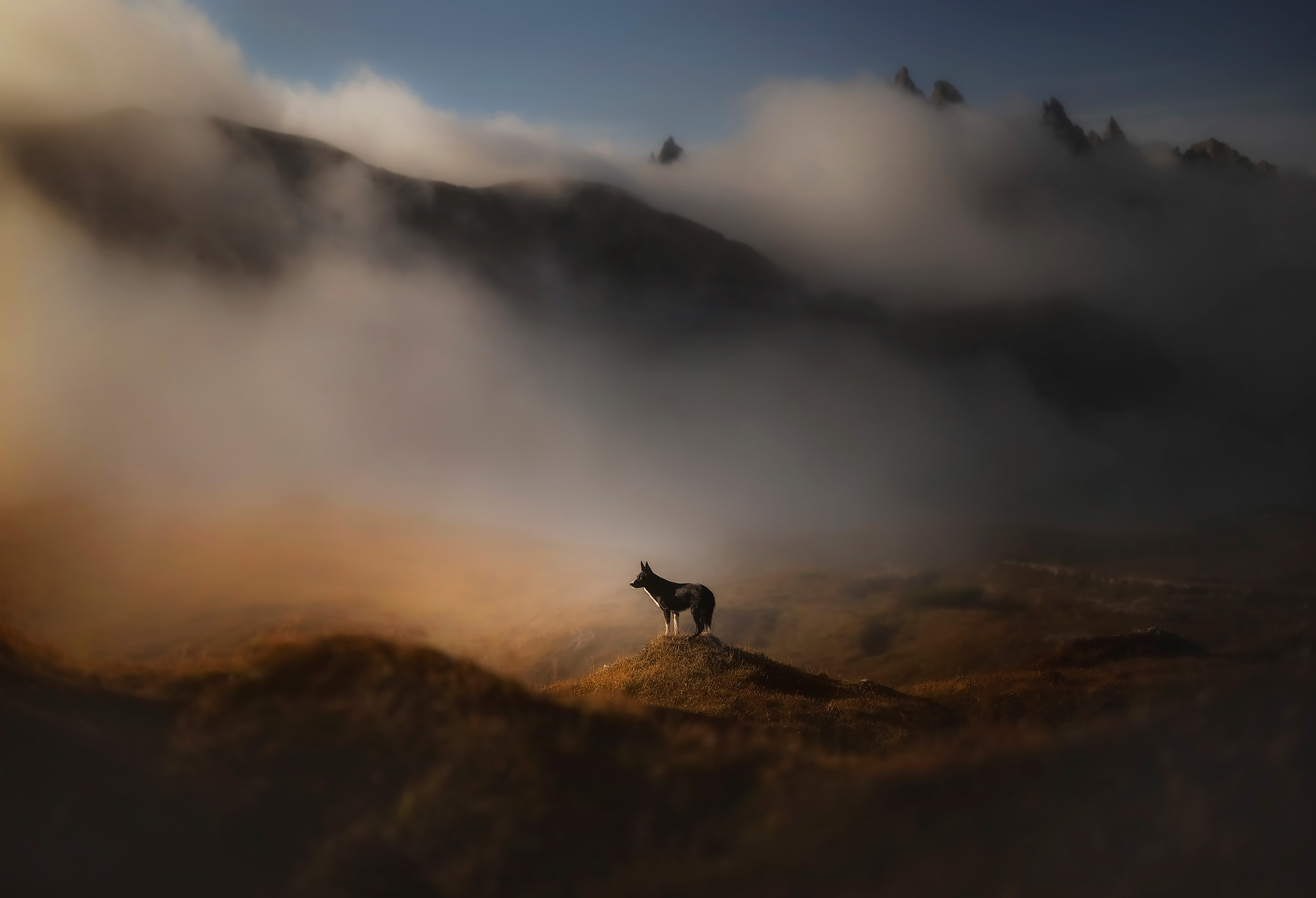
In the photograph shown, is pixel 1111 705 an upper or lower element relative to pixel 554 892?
lower

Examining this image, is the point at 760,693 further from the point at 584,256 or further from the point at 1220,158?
the point at 584,256

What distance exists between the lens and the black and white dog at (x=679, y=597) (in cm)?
1404

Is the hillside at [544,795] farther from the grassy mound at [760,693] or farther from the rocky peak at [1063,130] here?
the rocky peak at [1063,130]

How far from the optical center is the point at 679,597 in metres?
14.3

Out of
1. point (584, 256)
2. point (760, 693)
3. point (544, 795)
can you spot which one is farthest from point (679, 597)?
point (584, 256)

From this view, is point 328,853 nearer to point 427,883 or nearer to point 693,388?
point 427,883

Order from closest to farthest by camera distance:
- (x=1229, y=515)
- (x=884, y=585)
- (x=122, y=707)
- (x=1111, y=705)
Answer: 1. (x=122, y=707)
2. (x=1111, y=705)
3. (x=1229, y=515)
4. (x=884, y=585)

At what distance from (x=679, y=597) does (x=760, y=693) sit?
2.79 m

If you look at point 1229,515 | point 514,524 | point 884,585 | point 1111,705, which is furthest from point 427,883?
point 514,524

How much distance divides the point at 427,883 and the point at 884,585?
85.8 ft

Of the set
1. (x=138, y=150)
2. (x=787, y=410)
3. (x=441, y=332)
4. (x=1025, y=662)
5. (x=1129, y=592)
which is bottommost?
(x=1025, y=662)

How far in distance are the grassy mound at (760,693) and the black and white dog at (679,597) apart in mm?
429

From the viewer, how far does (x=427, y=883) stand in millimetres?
5102

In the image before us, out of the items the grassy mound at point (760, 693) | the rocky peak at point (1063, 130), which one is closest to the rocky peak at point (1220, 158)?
the rocky peak at point (1063, 130)
